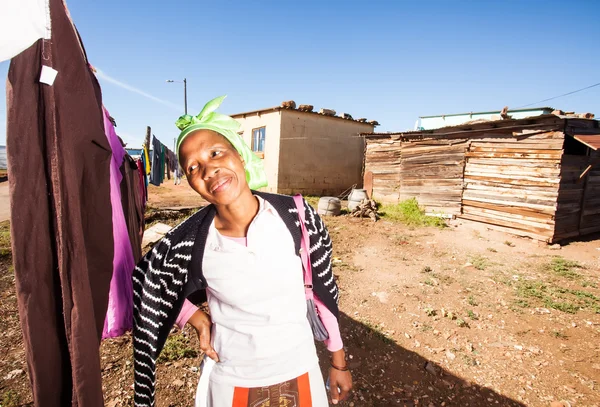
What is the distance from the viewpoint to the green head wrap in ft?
4.80

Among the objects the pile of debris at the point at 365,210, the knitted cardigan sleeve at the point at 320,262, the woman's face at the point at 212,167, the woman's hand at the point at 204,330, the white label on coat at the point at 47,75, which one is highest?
the white label on coat at the point at 47,75

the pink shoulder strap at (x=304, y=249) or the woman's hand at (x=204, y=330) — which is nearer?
the woman's hand at (x=204, y=330)

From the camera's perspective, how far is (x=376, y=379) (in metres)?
3.04

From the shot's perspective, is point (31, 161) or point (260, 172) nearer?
point (31, 161)

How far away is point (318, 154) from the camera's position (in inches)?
643

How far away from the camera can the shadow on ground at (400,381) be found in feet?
9.18

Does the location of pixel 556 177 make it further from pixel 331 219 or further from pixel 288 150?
pixel 288 150

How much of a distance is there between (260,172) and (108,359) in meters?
2.97

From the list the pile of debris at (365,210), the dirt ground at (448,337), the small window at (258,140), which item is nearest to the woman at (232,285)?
the dirt ground at (448,337)

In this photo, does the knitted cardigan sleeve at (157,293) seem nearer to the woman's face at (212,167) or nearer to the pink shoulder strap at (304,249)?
the woman's face at (212,167)

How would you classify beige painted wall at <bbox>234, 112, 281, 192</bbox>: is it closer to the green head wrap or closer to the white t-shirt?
the green head wrap

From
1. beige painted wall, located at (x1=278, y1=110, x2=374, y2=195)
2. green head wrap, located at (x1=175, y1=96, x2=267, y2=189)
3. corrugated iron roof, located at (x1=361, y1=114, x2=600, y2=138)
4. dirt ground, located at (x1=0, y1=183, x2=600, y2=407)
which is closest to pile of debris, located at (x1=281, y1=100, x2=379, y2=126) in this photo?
beige painted wall, located at (x1=278, y1=110, x2=374, y2=195)

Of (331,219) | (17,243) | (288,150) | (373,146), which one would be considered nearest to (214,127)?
(17,243)

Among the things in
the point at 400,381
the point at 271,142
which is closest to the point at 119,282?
the point at 400,381
